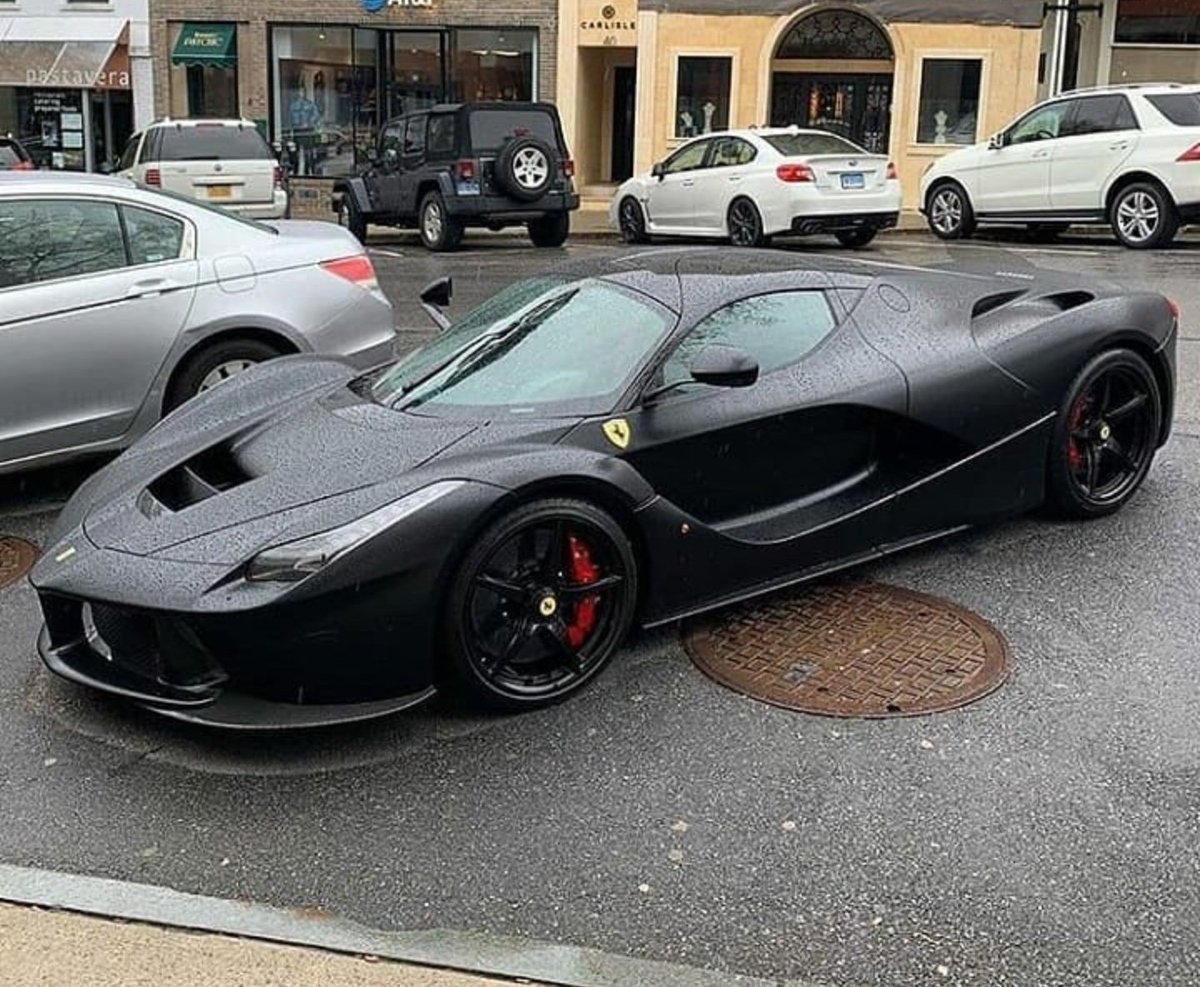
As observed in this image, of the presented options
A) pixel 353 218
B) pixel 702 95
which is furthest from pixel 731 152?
pixel 702 95

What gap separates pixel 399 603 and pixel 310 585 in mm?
257

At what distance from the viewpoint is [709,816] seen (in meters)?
3.64

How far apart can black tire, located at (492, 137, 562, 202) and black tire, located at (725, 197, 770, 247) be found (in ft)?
7.59

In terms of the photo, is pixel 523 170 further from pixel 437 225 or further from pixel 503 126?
pixel 437 225

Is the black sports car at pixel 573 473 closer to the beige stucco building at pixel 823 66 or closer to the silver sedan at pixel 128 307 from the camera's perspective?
the silver sedan at pixel 128 307

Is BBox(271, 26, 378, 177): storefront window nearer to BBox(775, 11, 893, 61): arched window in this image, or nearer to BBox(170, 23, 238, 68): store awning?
BBox(170, 23, 238, 68): store awning

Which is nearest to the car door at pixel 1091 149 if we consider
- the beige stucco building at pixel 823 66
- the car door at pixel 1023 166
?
the car door at pixel 1023 166

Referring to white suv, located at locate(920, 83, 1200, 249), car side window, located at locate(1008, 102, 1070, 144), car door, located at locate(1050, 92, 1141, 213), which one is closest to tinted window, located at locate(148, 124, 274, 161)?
white suv, located at locate(920, 83, 1200, 249)

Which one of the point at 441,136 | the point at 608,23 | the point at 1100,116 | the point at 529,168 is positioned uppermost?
the point at 608,23

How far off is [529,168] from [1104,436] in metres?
12.2

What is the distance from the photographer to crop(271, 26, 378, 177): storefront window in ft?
82.9

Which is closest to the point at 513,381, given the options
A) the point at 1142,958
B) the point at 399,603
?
the point at 399,603

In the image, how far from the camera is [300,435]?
4598 millimetres

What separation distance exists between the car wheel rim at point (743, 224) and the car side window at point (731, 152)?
0.55 metres
